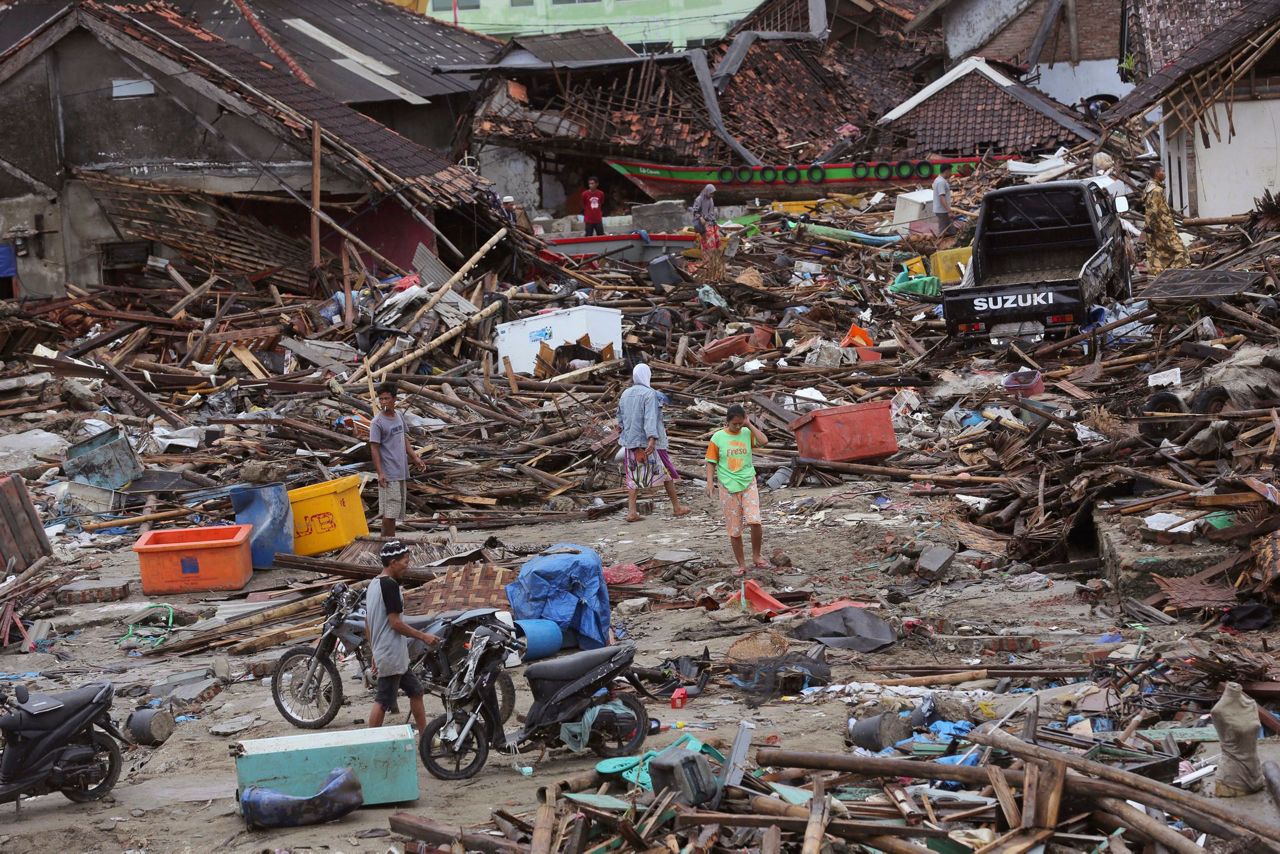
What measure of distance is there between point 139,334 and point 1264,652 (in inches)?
700

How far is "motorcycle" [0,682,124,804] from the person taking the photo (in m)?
7.79

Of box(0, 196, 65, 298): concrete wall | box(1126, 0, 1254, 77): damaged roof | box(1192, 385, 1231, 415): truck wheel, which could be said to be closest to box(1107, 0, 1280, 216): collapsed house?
box(1126, 0, 1254, 77): damaged roof

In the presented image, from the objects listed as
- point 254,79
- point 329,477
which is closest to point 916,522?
point 329,477

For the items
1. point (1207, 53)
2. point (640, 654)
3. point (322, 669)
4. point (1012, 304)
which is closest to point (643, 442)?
point (640, 654)

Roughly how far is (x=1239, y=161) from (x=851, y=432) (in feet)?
51.9

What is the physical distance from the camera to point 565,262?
27688 millimetres

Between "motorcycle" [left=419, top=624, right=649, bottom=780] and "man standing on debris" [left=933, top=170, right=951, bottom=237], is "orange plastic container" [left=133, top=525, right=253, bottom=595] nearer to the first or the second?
"motorcycle" [left=419, top=624, right=649, bottom=780]

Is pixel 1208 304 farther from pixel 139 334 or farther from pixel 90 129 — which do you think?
pixel 90 129

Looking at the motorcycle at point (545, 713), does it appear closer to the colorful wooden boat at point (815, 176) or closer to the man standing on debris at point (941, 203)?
the man standing on debris at point (941, 203)

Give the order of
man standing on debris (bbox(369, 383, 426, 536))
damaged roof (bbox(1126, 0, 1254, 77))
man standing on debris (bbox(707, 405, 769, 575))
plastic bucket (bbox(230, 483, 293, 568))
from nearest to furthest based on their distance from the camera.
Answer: man standing on debris (bbox(707, 405, 769, 575)) < plastic bucket (bbox(230, 483, 293, 568)) < man standing on debris (bbox(369, 383, 426, 536)) < damaged roof (bbox(1126, 0, 1254, 77))

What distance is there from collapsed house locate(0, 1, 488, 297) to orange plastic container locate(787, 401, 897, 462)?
1115cm

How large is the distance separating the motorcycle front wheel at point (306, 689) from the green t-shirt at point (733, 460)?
400 centimetres

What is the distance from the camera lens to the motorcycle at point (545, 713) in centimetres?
797

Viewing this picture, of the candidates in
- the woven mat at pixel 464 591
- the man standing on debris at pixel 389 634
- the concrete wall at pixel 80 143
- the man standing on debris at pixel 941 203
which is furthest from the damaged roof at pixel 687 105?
the man standing on debris at pixel 389 634
